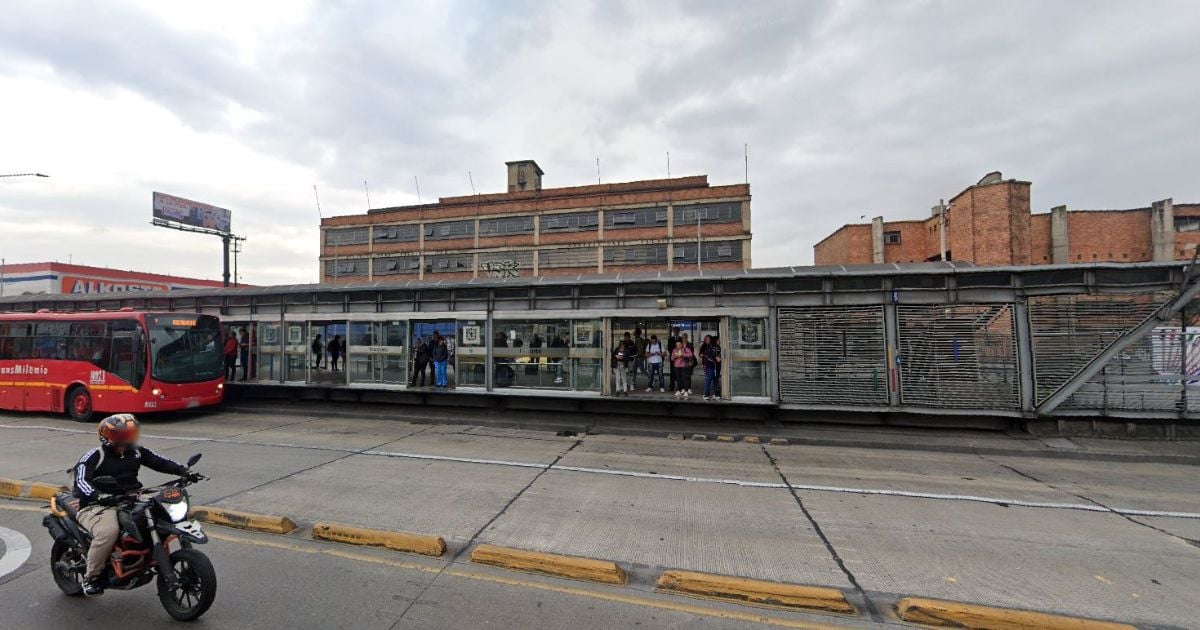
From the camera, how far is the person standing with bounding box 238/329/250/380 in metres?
14.6

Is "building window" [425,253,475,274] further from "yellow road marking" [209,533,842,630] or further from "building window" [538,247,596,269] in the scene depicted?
"yellow road marking" [209,533,842,630]

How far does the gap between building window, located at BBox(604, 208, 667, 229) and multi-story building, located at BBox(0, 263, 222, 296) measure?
32.6 meters

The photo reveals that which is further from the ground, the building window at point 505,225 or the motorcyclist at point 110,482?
the building window at point 505,225

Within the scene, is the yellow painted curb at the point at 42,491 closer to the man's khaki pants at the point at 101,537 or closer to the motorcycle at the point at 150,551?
the motorcycle at the point at 150,551

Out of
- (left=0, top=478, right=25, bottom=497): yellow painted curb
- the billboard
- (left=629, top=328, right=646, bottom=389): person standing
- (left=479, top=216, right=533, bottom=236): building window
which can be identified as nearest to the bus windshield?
(left=0, top=478, right=25, bottom=497): yellow painted curb

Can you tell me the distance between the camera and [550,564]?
4168mm

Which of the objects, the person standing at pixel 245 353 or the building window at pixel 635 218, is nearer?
the person standing at pixel 245 353

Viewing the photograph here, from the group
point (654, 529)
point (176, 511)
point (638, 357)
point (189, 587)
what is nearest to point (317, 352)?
point (638, 357)

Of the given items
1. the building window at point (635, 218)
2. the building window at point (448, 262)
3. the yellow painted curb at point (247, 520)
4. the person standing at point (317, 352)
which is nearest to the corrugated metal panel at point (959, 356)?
the yellow painted curb at point (247, 520)

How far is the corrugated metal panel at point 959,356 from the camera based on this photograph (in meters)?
10.3

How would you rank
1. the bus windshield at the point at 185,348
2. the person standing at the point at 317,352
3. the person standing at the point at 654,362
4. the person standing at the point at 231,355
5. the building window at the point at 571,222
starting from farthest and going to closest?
the building window at the point at 571,222
the person standing at the point at 231,355
the person standing at the point at 317,352
the person standing at the point at 654,362
the bus windshield at the point at 185,348

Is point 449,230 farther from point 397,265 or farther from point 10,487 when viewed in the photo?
point 10,487

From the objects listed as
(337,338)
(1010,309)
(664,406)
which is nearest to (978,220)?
(1010,309)

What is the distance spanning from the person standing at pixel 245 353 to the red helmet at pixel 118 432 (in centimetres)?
1286
